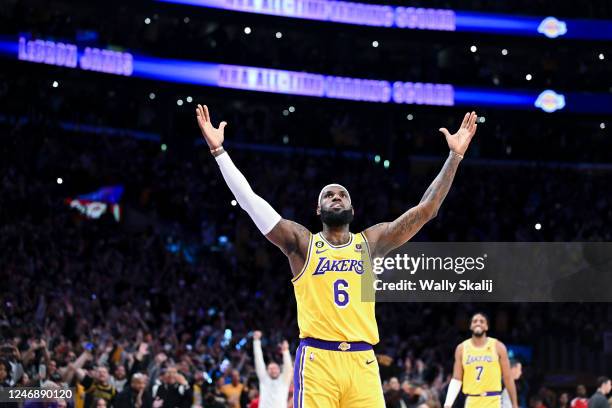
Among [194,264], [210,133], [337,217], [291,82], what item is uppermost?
[291,82]

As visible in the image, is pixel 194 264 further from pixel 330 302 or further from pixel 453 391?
pixel 330 302

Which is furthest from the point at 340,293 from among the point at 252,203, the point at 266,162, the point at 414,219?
the point at 266,162

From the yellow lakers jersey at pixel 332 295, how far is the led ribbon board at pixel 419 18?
26.3m

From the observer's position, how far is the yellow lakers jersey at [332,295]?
6.86 meters

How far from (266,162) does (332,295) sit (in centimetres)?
2710

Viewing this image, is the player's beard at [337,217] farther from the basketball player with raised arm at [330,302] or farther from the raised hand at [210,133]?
the raised hand at [210,133]

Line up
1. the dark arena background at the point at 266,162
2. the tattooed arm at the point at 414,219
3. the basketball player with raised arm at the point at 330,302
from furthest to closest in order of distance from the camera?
the dark arena background at the point at 266,162 < the tattooed arm at the point at 414,219 < the basketball player with raised arm at the point at 330,302

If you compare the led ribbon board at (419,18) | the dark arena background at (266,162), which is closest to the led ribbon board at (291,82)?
the dark arena background at (266,162)

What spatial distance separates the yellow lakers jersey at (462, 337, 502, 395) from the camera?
1327 cm

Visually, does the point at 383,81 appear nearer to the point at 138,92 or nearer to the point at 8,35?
the point at 138,92

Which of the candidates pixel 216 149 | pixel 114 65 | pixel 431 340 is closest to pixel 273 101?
pixel 114 65

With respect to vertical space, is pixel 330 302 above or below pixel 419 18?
below

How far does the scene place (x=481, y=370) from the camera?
43.7ft

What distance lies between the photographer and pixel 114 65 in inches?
1224
